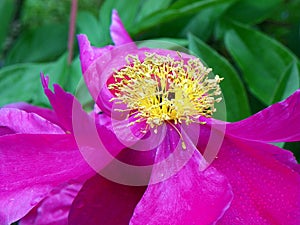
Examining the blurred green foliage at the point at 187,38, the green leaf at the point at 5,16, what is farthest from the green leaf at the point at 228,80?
the green leaf at the point at 5,16

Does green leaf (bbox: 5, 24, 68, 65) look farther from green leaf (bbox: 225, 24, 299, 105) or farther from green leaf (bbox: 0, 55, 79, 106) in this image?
green leaf (bbox: 225, 24, 299, 105)

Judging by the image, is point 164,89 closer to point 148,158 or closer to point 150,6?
point 148,158

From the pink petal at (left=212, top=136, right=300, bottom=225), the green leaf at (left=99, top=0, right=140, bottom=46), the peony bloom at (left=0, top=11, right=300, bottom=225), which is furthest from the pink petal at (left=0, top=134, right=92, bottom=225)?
the green leaf at (left=99, top=0, right=140, bottom=46)

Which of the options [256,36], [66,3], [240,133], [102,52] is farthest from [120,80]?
[66,3]

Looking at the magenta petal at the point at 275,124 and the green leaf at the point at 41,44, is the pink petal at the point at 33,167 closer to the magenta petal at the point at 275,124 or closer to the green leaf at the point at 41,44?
the magenta petal at the point at 275,124

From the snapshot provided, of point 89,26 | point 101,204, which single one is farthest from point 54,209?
point 89,26

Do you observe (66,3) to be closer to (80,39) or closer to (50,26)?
(50,26)
